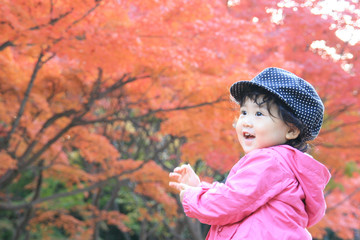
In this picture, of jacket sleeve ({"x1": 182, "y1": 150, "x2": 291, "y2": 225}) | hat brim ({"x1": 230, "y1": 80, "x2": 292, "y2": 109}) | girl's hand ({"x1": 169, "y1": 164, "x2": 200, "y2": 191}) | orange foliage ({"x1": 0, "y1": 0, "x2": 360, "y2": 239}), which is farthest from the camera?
orange foliage ({"x1": 0, "y1": 0, "x2": 360, "y2": 239})

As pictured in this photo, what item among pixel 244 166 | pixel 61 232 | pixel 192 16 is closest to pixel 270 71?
pixel 244 166

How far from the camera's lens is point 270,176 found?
5.61ft

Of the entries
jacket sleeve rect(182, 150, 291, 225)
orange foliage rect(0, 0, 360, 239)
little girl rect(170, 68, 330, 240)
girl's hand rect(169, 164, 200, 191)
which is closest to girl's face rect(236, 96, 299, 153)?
little girl rect(170, 68, 330, 240)

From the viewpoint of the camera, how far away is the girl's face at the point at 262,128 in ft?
6.14

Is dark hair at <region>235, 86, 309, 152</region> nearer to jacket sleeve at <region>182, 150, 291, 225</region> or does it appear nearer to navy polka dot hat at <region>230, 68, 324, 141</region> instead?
navy polka dot hat at <region>230, 68, 324, 141</region>

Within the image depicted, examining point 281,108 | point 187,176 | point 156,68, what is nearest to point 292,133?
Result: point 281,108

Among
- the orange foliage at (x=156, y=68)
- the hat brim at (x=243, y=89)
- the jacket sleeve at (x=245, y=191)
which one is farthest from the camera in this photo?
the orange foliage at (x=156, y=68)

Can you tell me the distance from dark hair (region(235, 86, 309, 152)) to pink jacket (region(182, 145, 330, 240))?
12cm

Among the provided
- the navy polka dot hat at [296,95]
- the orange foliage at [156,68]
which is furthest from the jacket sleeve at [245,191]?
the orange foliage at [156,68]

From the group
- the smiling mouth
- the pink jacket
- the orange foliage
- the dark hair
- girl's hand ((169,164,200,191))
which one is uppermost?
the dark hair

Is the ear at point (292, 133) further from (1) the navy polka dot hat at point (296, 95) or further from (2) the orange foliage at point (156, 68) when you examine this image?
(2) the orange foliage at point (156, 68)

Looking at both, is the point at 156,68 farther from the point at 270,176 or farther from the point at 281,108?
the point at 270,176

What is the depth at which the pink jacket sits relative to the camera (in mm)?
1696

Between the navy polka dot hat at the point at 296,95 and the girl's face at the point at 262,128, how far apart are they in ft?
0.21
